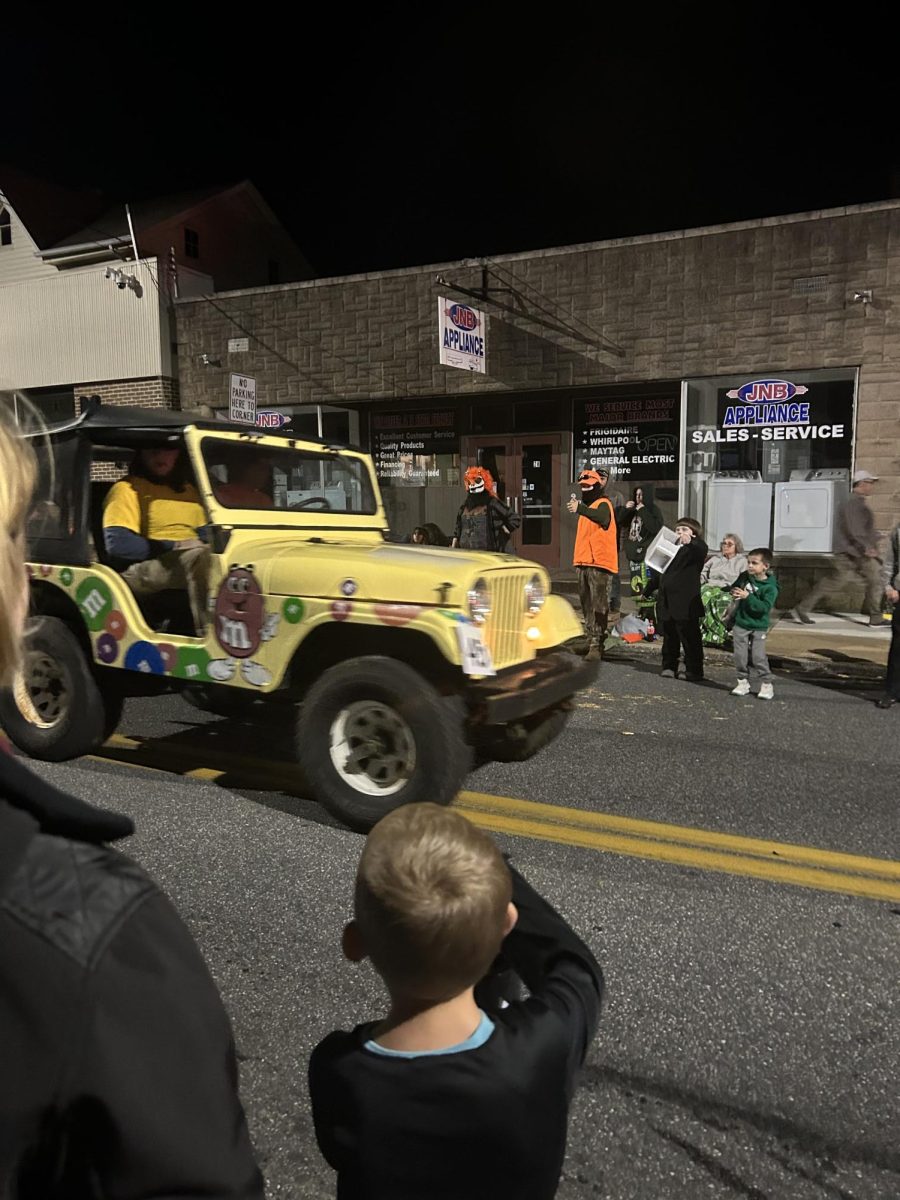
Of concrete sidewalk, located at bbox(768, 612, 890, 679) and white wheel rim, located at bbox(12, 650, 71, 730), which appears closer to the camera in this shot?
white wheel rim, located at bbox(12, 650, 71, 730)

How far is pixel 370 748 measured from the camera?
4.25 metres

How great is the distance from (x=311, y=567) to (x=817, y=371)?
966 cm

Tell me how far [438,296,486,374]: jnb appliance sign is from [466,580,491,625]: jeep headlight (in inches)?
348

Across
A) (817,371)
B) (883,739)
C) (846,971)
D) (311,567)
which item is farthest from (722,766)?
(817,371)

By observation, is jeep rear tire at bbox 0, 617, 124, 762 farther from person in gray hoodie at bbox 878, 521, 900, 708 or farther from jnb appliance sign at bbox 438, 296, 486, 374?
jnb appliance sign at bbox 438, 296, 486, 374

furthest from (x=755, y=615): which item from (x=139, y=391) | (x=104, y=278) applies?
(x=104, y=278)

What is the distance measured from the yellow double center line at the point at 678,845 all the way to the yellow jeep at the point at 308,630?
403mm

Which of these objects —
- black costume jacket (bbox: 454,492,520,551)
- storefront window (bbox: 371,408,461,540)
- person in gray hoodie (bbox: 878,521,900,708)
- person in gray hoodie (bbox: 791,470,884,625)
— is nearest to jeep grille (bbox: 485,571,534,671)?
person in gray hoodie (bbox: 878,521,900,708)

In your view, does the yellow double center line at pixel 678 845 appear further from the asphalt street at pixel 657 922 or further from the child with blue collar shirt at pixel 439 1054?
the child with blue collar shirt at pixel 439 1054

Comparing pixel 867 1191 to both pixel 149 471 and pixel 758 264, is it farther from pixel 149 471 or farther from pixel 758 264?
pixel 758 264

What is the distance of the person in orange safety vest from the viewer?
30.2 feet

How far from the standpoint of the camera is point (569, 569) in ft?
45.2

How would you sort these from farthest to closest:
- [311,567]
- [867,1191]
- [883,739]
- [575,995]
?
[883,739]
[311,567]
[867,1191]
[575,995]

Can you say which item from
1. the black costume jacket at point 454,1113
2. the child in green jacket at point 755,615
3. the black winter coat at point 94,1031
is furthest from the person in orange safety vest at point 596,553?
the black winter coat at point 94,1031
